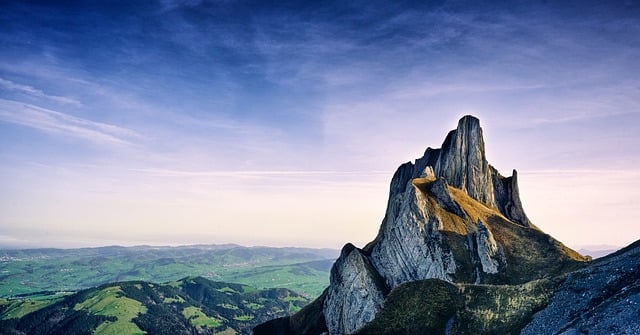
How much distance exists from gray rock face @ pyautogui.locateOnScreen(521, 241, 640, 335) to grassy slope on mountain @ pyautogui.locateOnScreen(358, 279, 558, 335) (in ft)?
8.04

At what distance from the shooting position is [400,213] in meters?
100

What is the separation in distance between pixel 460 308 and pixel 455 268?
2776cm

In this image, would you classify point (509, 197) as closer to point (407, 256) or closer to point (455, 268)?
point (455, 268)

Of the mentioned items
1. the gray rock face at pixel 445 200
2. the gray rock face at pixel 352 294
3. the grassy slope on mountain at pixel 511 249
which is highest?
the gray rock face at pixel 445 200

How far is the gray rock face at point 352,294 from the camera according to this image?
9070 cm

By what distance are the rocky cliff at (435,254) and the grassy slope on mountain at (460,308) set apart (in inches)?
563

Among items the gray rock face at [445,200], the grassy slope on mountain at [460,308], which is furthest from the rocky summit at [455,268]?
the gray rock face at [445,200]

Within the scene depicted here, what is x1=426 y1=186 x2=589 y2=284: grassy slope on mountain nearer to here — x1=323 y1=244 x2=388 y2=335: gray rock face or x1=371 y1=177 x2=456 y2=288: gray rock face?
x1=371 y1=177 x2=456 y2=288: gray rock face

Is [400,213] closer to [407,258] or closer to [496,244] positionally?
[407,258]

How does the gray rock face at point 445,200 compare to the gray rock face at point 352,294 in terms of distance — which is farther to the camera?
the gray rock face at point 445,200

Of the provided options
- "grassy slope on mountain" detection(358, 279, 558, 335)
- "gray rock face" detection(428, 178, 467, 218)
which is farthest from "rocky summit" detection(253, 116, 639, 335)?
"gray rock face" detection(428, 178, 467, 218)

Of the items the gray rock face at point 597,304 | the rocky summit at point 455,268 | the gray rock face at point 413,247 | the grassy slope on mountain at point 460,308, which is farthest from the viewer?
the gray rock face at point 413,247

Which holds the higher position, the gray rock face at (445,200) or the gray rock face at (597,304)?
the gray rock face at (445,200)

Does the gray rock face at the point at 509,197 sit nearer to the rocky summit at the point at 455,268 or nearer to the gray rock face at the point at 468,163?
the rocky summit at the point at 455,268
